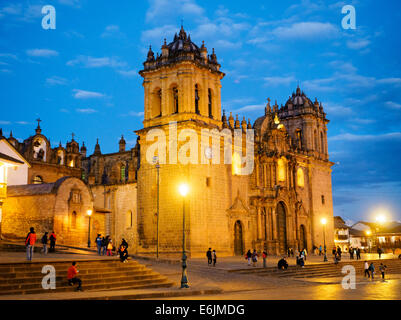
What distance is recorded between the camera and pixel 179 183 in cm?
3634

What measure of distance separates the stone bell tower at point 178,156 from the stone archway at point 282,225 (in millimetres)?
9143

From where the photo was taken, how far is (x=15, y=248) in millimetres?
25766

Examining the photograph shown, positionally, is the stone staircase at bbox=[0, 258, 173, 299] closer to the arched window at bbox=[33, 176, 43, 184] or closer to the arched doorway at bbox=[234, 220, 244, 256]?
the arched doorway at bbox=[234, 220, 244, 256]

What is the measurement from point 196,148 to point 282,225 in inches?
596

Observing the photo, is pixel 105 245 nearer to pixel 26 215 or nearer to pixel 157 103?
pixel 26 215

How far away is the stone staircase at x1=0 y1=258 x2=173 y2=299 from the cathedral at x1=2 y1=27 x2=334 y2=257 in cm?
1226

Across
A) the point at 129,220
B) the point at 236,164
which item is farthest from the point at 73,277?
the point at 129,220

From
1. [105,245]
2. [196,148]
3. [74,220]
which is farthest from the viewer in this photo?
[196,148]

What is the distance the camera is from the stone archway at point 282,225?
152ft

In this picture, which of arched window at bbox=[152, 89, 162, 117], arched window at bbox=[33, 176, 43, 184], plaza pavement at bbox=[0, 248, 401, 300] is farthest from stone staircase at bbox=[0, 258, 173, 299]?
arched window at bbox=[33, 176, 43, 184]

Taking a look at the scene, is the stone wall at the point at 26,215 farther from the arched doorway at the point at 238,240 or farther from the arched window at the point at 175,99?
the arched doorway at the point at 238,240
